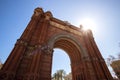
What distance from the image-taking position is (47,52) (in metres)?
9.14

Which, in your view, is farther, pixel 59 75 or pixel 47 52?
pixel 59 75

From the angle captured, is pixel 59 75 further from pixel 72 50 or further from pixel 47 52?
pixel 47 52

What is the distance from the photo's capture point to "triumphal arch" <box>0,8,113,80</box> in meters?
6.88

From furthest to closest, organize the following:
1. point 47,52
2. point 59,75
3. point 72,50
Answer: point 59,75 < point 72,50 < point 47,52

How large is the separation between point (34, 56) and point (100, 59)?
10.2 m

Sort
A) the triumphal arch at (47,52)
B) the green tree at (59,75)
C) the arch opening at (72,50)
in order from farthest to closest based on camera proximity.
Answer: the green tree at (59,75) < the arch opening at (72,50) < the triumphal arch at (47,52)

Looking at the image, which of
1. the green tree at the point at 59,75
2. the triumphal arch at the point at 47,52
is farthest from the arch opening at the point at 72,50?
the green tree at the point at 59,75

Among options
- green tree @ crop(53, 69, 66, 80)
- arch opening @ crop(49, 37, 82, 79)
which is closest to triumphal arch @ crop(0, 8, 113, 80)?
arch opening @ crop(49, 37, 82, 79)

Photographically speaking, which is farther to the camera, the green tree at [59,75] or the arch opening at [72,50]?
the green tree at [59,75]

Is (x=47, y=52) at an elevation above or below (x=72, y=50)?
below

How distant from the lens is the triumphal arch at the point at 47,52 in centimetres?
688

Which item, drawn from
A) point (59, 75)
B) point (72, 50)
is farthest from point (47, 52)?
point (59, 75)

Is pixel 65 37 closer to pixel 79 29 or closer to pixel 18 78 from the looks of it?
pixel 79 29

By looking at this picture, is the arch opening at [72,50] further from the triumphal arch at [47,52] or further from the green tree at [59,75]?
the green tree at [59,75]
